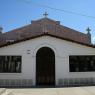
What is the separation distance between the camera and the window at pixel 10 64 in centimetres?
2517

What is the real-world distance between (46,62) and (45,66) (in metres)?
0.35

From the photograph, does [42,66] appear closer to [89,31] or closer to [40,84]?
[40,84]

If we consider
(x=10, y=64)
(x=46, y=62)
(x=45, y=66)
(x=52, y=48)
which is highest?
(x=52, y=48)

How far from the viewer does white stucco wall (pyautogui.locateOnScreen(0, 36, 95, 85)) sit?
2497 cm

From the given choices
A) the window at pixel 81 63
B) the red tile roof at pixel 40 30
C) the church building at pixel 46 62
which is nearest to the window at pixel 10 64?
the church building at pixel 46 62

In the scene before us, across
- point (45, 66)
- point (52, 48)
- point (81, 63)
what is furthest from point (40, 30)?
point (81, 63)

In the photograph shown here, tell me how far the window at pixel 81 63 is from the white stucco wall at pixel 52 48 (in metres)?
0.35

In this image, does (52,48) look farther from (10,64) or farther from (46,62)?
(10,64)

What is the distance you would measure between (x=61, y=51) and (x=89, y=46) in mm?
2418

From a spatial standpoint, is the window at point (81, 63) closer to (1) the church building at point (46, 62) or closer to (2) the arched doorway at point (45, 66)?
(1) the church building at point (46, 62)

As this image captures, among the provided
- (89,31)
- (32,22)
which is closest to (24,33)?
(32,22)

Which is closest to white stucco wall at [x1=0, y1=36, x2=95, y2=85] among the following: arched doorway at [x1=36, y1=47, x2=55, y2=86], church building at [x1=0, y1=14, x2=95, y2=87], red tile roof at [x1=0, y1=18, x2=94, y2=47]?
church building at [x1=0, y1=14, x2=95, y2=87]

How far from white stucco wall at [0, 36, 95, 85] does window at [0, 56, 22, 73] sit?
35 centimetres

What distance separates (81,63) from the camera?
25656 millimetres
